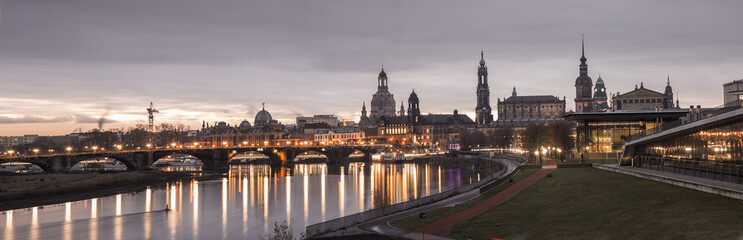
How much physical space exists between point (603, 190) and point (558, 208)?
607cm

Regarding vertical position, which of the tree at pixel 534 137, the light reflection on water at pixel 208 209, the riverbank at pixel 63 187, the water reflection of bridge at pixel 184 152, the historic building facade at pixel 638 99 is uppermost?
the historic building facade at pixel 638 99

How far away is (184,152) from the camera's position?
133625 millimetres

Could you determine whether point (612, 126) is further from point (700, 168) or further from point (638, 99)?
point (638, 99)

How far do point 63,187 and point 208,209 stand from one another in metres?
28.3

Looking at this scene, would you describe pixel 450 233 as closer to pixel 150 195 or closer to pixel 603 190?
pixel 603 190

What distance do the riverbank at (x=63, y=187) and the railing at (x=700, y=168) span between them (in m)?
64.0

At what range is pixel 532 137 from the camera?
446 feet

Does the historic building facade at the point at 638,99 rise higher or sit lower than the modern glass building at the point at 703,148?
higher

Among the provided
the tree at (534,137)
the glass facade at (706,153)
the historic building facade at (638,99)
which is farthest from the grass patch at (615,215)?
the historic building facade at (638,99)

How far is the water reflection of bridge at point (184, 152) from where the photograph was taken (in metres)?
101

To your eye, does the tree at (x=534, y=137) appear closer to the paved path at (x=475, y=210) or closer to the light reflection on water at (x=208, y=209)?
the light reflection on water at (x=208, y=209)

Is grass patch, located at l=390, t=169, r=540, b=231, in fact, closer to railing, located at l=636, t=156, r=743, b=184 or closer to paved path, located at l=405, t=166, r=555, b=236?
paved path, located at l=405, t=166, r=555, b=236

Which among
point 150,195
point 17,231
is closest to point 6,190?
point 150,195

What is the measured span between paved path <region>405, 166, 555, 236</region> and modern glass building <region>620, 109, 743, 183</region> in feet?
41.0
